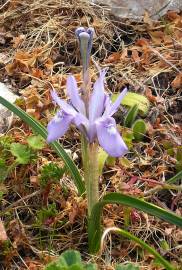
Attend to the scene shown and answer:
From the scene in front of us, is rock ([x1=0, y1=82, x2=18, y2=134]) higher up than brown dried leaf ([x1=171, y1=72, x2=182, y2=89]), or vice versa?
rock ([x1=0, y1=82, x2=18, y2=134])

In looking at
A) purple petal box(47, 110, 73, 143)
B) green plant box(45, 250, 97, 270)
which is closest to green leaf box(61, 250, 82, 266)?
green plant box(45, 250, 97, 270)

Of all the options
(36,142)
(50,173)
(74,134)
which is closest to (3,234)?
(50,173)

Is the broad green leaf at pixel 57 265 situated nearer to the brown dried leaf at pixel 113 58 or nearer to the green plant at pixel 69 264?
the green plant at pixel 69 264

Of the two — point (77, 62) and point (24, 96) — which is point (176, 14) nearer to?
point (77, 62)

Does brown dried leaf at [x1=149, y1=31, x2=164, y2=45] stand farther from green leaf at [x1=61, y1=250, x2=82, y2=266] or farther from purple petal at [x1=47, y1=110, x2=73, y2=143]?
green leaf at [x1=61, y1=250, x2=82, y2=266]

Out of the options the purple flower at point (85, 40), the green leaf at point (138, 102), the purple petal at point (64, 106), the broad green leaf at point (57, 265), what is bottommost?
the green leaf at point (138, 102)

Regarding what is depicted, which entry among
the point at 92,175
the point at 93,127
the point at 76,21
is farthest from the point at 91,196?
the point at 76,21

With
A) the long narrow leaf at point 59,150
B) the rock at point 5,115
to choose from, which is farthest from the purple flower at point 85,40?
the rock at point 5,115
